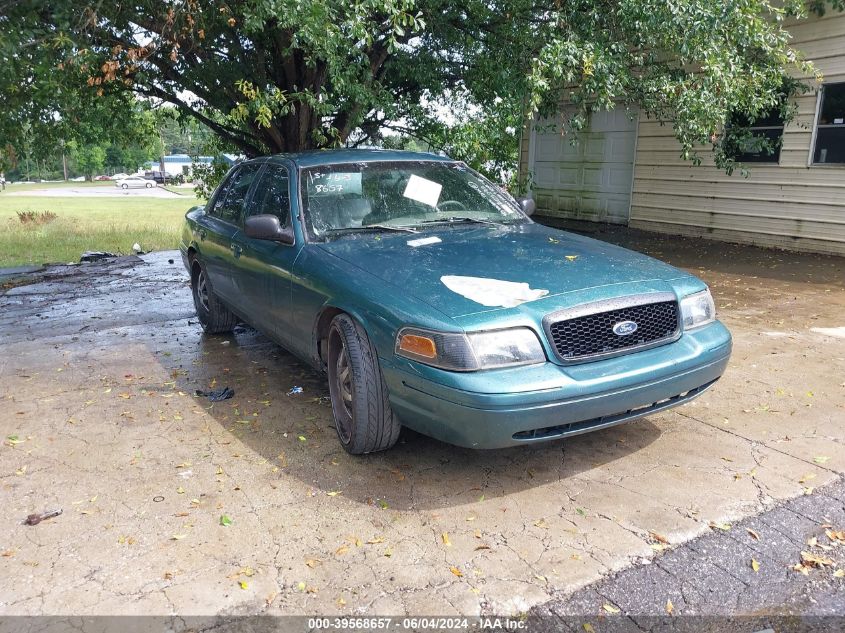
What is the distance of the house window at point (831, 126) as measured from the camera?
9.85 meters

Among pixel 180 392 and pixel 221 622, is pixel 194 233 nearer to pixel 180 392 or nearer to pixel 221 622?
pixel 180 392

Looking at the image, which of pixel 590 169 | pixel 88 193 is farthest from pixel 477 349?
pixel 88 193

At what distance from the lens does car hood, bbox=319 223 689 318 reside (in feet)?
10.4

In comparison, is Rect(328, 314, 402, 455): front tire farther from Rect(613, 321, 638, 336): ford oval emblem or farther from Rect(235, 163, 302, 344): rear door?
Rect(613, 321, 638, 336): ford oval emblem

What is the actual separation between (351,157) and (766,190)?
29.3ft

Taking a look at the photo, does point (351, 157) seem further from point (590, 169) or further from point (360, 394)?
point (590, 169)

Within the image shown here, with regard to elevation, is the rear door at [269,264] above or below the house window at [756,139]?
below

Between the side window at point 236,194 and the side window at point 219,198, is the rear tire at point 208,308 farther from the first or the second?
the side window at point 236,194

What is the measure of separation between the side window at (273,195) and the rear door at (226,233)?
25cm

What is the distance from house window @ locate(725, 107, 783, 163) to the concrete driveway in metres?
5.94

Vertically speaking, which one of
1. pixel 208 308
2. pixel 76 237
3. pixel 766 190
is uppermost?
pixel 766 190

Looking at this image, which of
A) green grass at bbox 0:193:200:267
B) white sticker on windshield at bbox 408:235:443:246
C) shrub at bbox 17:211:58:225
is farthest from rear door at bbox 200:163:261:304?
shrub at bbox 17:211:58:225

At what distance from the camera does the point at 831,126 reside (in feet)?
32.8

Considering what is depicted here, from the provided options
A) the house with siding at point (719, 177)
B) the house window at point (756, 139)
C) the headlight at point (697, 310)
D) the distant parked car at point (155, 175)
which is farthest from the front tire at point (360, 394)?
the distant parked car at point (155, 175)
